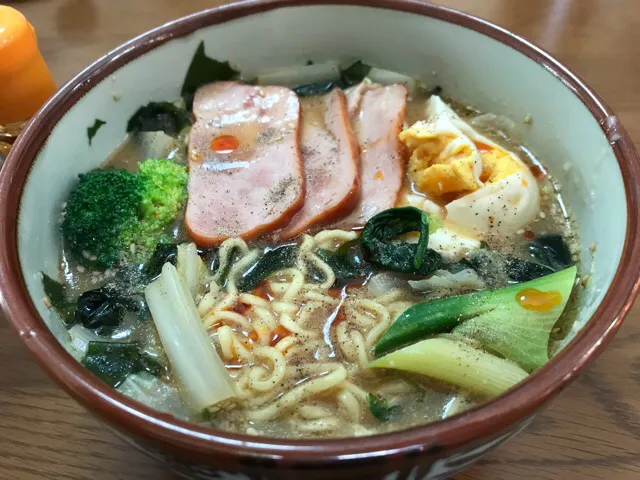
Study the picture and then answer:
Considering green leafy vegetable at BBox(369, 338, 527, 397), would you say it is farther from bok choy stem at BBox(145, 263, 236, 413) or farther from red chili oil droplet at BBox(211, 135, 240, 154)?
red chili oil droplet at BBox(211, 135, 240, 154)

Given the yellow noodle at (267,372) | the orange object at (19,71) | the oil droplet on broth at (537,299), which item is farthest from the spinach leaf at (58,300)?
the oil droplet on broth at (537,299)

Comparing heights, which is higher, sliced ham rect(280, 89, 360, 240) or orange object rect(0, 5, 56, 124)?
orange object rect(0, 5, 56, 124)

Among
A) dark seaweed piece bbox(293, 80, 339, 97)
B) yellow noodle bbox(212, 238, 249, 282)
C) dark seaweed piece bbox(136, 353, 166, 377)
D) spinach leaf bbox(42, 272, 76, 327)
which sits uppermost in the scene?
dark seaweed piece bbox(293, 80, 339, 97)

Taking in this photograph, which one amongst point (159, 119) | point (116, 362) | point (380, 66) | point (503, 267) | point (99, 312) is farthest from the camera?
point (380, 66)

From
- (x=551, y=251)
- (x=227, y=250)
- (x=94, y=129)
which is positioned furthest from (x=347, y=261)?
(x=94, y=129)

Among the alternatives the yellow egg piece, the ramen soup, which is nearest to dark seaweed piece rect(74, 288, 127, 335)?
the ramen soup

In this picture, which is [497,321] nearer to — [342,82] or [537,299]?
[537,299]

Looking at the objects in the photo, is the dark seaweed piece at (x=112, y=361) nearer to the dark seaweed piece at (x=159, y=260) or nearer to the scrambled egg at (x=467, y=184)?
the dark seaweed piece at (x=159, y=260)
